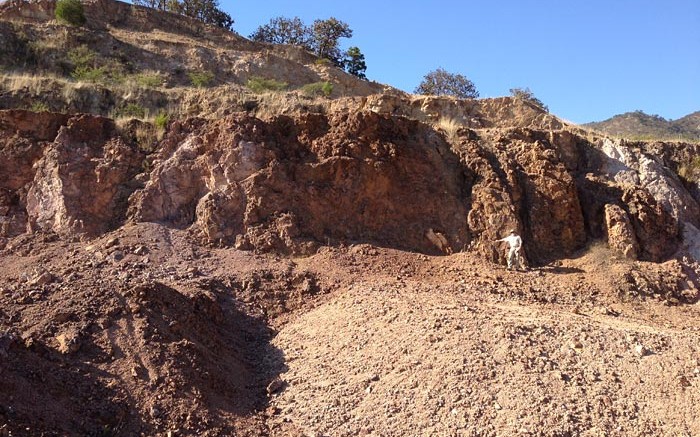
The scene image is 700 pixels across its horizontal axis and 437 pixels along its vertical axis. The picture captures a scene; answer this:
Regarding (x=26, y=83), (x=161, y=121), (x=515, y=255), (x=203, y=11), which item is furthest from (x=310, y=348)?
(x=203, y=11)

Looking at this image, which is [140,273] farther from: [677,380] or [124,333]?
[677,380]

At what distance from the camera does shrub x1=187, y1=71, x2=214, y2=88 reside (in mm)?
17484

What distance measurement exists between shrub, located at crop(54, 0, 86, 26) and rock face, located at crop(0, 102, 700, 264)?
10400 millimetres

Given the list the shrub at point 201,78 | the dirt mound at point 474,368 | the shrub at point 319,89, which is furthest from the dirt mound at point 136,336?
the shrub at point 319,89

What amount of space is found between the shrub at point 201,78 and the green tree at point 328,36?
11168mm

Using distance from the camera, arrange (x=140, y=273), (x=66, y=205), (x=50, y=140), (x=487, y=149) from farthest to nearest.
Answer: (x=487, y=149), (x=50, y=140), (x=66, y=205), (x=140, y=273)

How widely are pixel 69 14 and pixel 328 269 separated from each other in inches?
584

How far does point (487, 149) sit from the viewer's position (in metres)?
12.5

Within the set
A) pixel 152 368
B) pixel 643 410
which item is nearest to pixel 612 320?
pixel 643 410

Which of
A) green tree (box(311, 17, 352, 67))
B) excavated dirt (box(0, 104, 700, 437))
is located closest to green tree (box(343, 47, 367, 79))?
green tree (box(311, 17, 352, 67))

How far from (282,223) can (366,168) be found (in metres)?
1.71

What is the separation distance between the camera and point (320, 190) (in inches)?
429

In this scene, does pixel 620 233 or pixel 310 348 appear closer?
pixel 310 348

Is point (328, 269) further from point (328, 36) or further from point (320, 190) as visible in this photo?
point (328, 36)
